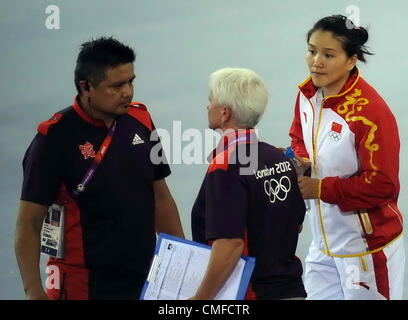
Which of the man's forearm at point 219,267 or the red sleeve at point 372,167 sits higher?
the red sleeve at point 372,167

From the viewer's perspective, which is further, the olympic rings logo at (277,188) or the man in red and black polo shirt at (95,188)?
the man in red and black polo shirt at (95,188)

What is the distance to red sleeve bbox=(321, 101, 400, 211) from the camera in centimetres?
357

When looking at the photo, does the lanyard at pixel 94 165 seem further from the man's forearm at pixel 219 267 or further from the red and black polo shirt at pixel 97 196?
the man's forearm at pixel 219 267

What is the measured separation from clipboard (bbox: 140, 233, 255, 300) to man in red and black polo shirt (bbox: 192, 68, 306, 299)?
0.05m

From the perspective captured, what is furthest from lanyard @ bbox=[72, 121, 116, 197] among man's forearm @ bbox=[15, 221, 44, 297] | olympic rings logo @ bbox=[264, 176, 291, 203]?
olympic rings logo @ bbox=[264, 176, 291, 203]

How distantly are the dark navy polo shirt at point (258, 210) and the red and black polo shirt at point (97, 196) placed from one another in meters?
0.29

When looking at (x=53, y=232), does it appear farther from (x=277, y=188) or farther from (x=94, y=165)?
(x=277, y=188)

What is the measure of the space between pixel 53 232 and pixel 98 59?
23.0 inches

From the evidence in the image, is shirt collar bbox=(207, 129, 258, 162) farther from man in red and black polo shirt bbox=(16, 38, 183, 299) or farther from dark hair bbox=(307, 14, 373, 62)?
dark hair bbox=(307, 14, 373, 62)

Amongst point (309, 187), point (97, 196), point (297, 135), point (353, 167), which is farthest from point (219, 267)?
point (297, 135)

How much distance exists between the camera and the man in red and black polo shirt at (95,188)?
3211mm

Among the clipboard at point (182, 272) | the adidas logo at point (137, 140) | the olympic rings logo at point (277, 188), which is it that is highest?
the adidas logo at point (137, 140)

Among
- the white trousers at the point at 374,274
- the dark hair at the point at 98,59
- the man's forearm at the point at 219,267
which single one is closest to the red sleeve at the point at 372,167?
the white trousers at the point at 374,274

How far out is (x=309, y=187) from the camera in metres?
3.64
